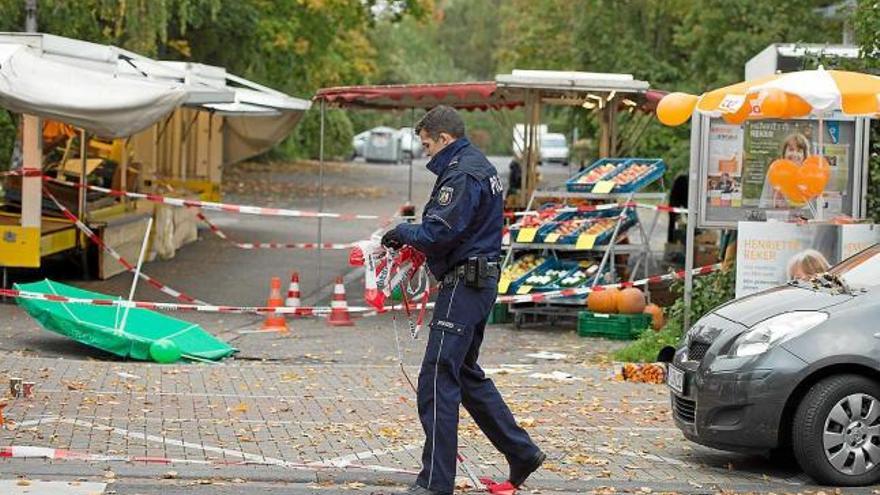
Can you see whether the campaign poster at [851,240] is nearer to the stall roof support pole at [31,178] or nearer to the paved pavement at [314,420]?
the paved pavement at [314,420]

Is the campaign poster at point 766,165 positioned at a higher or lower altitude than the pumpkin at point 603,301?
higher

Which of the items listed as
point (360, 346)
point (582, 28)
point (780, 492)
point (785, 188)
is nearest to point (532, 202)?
point (360, 346)

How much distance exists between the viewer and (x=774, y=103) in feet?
39.4

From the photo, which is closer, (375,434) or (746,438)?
(746,438)

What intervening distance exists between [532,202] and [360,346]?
11.0 ft

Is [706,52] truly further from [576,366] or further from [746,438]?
[746,438]

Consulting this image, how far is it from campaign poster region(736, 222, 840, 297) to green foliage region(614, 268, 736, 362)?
789 mm

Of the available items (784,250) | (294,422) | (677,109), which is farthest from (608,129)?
(294,422)

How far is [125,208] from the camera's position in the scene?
70.6 ft

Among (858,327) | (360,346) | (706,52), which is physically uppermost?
(706,52)

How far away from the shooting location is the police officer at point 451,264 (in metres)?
7.59

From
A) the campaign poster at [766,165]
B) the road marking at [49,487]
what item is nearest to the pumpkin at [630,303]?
the campaign poster at [766,165]

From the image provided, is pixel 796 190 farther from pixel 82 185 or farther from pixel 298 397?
pixel 82 185

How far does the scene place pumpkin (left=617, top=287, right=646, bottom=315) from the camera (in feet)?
51.1
